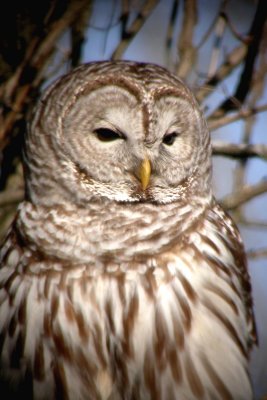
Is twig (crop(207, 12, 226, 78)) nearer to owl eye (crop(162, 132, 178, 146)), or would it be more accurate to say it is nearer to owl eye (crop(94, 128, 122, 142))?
owl eye (crop(162, 132, 178, 146))

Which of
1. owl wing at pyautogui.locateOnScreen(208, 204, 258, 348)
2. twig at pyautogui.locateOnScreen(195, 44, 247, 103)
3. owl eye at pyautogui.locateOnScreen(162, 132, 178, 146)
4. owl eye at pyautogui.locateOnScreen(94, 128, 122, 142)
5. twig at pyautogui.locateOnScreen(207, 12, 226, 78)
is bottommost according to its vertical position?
owl wing at pyautogui.locateOnScreen(208, 204, 258, 348)

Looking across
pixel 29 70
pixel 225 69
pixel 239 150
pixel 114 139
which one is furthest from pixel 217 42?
pixel 114 139

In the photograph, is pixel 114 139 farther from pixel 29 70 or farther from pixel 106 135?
pixel 29 70

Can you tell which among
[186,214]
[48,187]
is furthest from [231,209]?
[48,187]

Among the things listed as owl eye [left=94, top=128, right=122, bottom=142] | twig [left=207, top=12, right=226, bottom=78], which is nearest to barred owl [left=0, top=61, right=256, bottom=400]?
owl eye [left=94, top=128, right=122, bottom=142]

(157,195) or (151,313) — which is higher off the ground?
(157,195)

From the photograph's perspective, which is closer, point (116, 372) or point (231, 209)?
point (116, 372)

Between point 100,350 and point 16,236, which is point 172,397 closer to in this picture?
point 100,350
